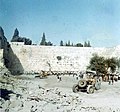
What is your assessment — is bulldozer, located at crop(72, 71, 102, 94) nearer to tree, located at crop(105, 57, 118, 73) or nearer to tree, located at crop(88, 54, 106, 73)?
tree, located at crop(88, 54, 106, 73)

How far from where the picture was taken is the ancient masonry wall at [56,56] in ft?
105

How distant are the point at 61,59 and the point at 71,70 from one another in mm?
1604

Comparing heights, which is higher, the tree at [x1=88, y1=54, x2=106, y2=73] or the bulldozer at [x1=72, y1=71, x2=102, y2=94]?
the tree at [x1=88, y1=54, x2=106, y2=73]

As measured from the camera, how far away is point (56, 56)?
33469 millimetres

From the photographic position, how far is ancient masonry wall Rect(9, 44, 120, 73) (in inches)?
1257

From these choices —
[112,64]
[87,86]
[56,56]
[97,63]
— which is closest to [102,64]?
[112,64]

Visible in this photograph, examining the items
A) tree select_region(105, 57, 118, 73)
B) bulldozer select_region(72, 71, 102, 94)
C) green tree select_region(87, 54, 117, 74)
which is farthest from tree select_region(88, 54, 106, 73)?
bulldozer select_region(72, 71, 102, 94)

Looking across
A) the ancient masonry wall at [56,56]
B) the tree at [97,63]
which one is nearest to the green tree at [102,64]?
the tree at [97,63]

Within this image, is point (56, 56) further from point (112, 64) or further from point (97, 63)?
point (112, 64)

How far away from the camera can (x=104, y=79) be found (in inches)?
828

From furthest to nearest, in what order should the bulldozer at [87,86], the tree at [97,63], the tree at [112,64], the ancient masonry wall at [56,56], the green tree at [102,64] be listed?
the ancient masonry wall at [56,56] → the tree at [112,64] → the tree at [97,63] → the green tree at [102,64] → the bulldozer at [87,86]

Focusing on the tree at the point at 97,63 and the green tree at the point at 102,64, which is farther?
the tree at the point at 97,63

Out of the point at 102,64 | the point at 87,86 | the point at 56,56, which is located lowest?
the point at 87,86

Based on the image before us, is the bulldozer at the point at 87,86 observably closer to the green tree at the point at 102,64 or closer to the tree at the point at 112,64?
the green tree at the point at 102,64
